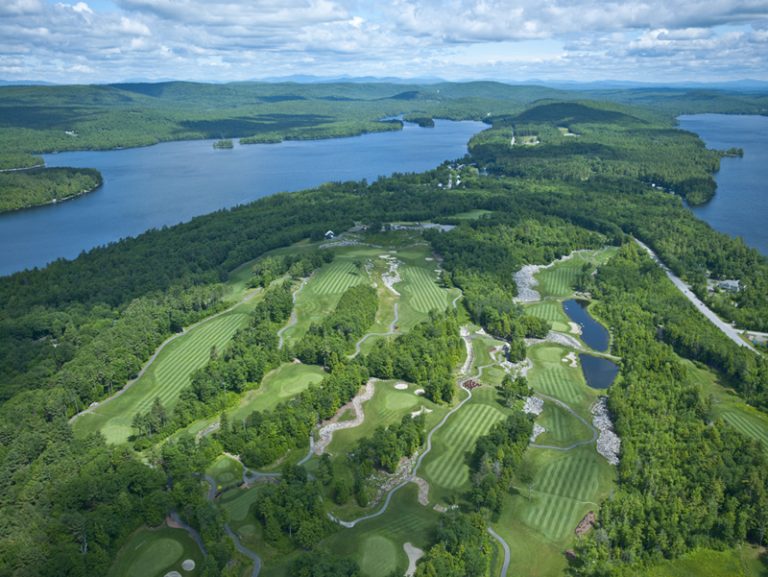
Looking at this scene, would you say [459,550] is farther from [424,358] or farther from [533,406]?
[424,358]

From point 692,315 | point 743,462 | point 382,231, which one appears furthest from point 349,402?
point 382,231

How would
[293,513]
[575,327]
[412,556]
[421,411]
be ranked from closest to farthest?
[412,556] < [293,513] < [421,411] < [575,327]

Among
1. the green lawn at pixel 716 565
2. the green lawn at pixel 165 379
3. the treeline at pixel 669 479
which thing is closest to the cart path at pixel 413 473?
the treeline at pixel 669 479

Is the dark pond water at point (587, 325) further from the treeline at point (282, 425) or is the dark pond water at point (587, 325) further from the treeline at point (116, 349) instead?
the treeline at point (116, 349)

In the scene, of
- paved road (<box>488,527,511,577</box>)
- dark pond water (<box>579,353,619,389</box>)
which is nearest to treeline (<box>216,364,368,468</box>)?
paved road (<box>488,527,511,577</box>)

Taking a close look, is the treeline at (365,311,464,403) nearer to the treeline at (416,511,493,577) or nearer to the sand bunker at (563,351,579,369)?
the sand bunker at (563,351,579,369)

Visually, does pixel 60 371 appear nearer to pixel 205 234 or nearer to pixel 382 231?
pixel 205 234

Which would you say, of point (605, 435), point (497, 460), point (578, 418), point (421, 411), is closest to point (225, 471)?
point (421, 411)
